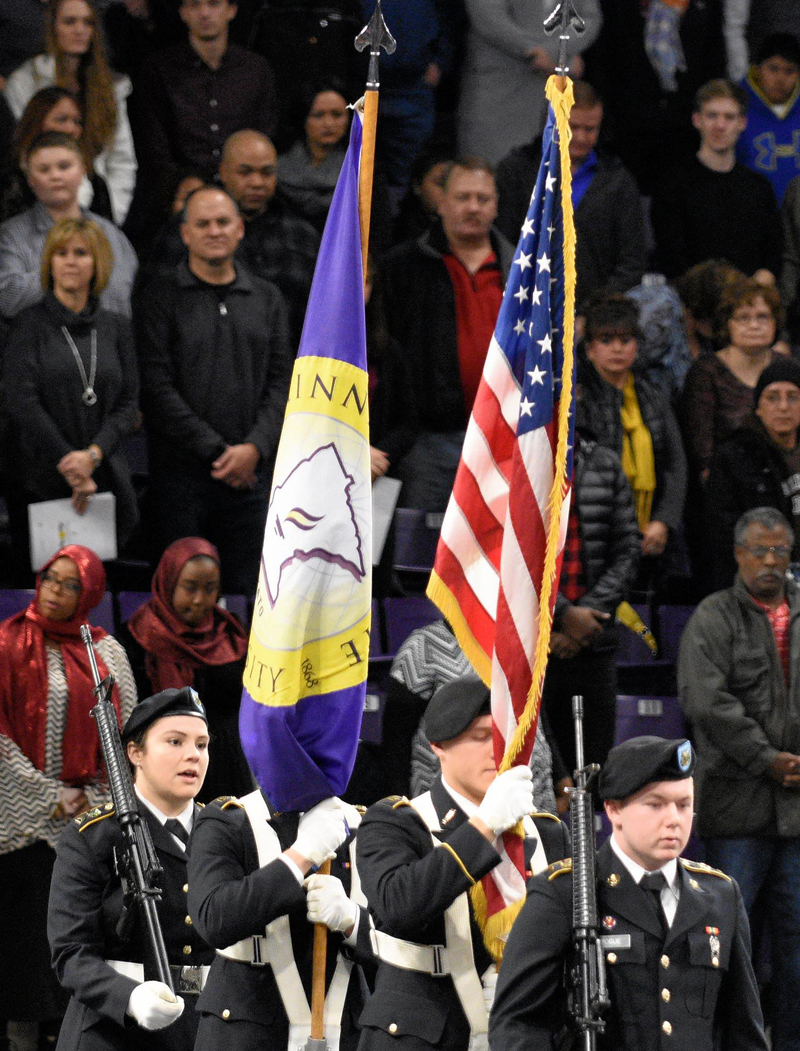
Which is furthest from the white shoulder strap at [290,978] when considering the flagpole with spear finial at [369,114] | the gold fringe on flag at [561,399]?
the flagpole with spear finial at [369,114]

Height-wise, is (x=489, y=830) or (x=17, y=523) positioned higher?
(x=17, y=523)

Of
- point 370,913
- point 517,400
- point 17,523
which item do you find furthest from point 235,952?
point 17,523

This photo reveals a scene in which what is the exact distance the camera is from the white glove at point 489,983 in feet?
15.7

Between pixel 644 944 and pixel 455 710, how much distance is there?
747 millimetres

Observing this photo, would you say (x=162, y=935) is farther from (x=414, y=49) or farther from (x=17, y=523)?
(x=414, y=49)

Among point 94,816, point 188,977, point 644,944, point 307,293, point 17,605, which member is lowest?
point 188,977

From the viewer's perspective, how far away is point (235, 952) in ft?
16.2

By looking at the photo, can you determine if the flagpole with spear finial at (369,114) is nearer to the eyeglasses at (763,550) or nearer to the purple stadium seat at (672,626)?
the eyeglasses at (763,550)

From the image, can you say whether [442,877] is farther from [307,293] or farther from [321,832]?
[307,293]

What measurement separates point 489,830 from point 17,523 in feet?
13.2

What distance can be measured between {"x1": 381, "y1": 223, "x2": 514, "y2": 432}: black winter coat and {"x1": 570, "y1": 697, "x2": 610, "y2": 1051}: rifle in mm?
4487

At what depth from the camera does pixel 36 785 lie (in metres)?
7.01

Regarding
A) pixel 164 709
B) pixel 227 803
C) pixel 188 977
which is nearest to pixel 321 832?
pixel 227 803

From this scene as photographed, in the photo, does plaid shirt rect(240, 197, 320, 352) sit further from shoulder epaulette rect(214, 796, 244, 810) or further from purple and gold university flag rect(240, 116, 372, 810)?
shoulder epaulette rect(214, 796, 244, 810)
